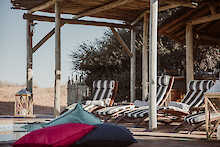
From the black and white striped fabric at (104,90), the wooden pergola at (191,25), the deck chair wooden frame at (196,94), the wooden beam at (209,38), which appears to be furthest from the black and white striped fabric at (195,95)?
the wooden beam at (209,38)

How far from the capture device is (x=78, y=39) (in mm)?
23797

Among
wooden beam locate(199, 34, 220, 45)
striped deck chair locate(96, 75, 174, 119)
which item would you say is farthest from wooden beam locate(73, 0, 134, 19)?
wooden beam locate(199, 34, 220, 45)

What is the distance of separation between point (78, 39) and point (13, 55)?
4504 millimetres

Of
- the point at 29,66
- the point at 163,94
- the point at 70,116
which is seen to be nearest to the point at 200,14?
the point at 163,94

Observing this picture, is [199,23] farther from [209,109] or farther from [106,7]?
[209,109]

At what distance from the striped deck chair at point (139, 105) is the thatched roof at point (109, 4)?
1741 mm

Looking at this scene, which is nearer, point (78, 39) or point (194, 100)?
point (194, 100)

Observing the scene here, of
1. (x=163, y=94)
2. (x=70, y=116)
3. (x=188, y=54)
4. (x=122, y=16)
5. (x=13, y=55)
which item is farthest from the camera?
(x=13, y=55)

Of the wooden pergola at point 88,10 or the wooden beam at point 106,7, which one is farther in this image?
the wooden beam at point 106,7

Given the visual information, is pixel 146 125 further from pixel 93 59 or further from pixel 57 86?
pixel 93 59

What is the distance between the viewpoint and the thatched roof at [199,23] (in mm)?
8508

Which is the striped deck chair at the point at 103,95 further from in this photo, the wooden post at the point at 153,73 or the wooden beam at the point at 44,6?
the wooden beam at the point at 44,6

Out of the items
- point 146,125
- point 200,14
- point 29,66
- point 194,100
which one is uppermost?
point 200,14

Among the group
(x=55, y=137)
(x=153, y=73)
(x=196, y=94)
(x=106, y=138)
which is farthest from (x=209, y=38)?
(x=55, y=137)
